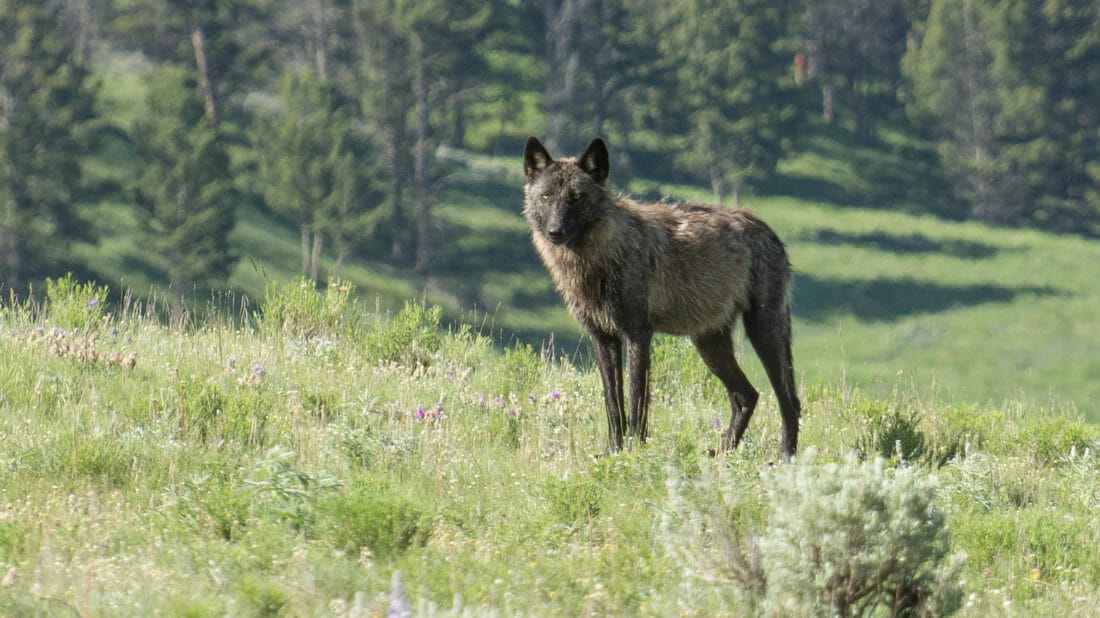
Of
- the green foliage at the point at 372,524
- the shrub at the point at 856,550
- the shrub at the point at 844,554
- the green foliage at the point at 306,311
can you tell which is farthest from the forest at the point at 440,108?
the shrub at the point at 856,550

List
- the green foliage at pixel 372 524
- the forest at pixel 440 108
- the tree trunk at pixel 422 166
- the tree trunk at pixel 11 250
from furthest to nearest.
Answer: the tree trunk at pixel 422 166 → the forest at pixel 440 108 → the tree trunk at pixel 11 250 → the green foliage at pixel 372 524

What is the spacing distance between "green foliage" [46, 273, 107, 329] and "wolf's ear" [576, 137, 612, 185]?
161 inches

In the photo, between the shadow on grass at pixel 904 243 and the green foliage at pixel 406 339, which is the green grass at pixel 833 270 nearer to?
the shadow on grass at pixel 904 243

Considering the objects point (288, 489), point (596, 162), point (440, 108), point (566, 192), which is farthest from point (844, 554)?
point (440, 108)

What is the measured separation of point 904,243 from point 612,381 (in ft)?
198

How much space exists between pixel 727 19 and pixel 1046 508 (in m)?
60.0

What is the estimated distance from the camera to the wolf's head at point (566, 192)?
7469mm

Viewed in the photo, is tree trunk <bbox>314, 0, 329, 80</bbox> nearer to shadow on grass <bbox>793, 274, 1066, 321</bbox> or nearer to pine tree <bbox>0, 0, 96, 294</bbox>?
pine tree <bbox>0, 0, 96, 294</bbox>

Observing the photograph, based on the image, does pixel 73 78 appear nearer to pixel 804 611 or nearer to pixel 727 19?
pixel 727 19

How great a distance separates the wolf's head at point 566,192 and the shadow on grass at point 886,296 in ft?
160

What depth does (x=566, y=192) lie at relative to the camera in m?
7.56

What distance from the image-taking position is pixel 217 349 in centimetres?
923

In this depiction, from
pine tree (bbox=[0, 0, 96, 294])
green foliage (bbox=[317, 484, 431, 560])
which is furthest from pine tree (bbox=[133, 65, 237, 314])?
green foliage (bbox=[317, 484, 431, 560])

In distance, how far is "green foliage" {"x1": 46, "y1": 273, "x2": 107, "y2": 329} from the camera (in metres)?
9.55
